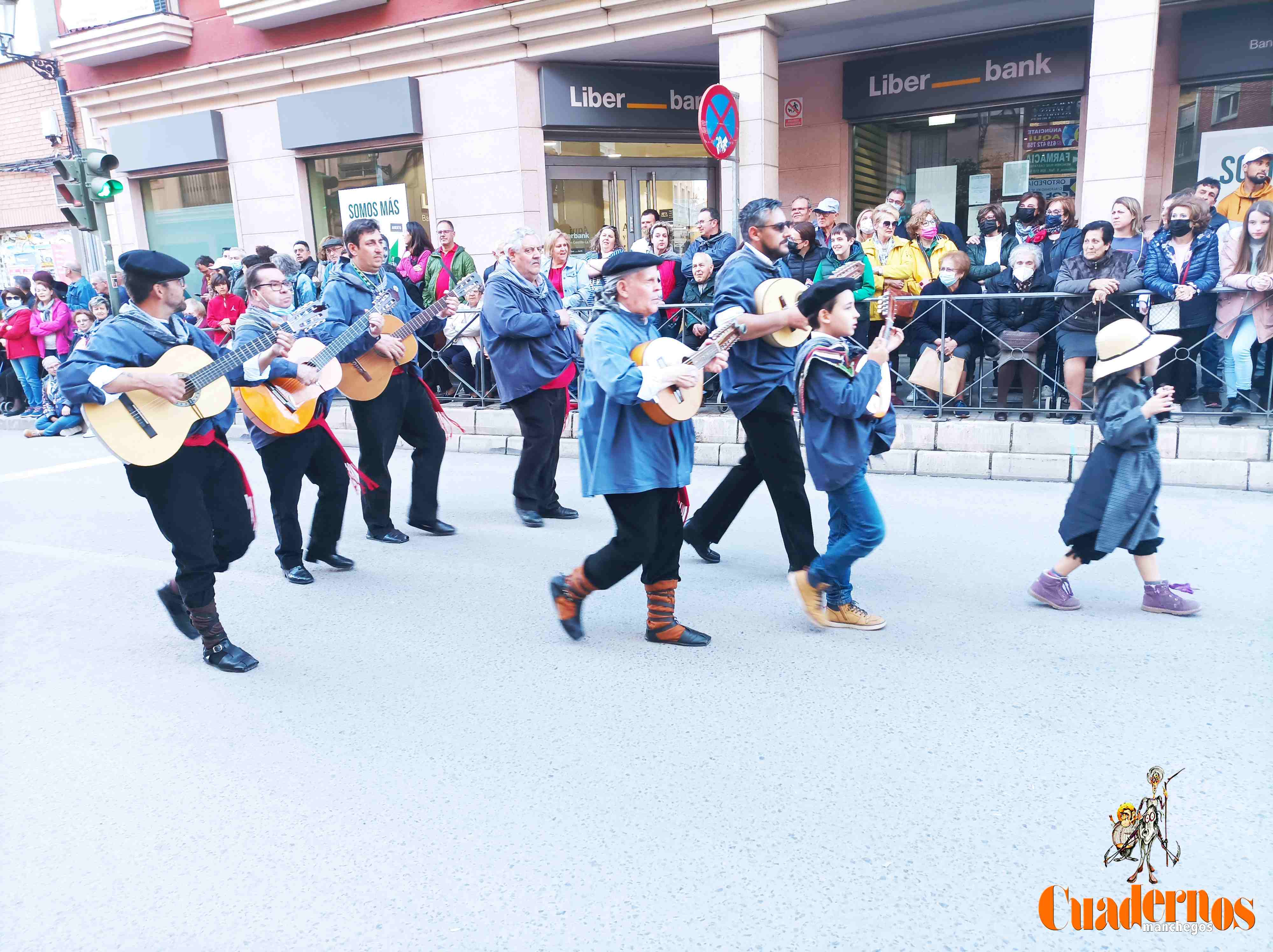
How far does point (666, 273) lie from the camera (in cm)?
877

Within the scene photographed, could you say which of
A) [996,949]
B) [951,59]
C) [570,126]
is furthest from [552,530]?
[951,59]

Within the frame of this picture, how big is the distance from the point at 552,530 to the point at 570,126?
8098mm

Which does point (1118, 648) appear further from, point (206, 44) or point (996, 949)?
point (206, 44)

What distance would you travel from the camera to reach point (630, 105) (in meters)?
13.1

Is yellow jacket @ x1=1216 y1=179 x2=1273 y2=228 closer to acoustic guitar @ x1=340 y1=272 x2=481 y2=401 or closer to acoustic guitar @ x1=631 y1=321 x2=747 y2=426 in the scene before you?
acoustic guitar @ x1=631 y1=321 x2=747 y2=426

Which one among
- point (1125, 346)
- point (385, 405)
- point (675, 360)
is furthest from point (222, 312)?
point (1125, 346)

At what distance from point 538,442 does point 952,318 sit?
3.59 m

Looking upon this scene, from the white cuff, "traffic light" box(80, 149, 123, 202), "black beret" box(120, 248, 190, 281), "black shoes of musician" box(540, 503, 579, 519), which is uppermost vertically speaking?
"traffic light" box(80, 149, 123, 202)

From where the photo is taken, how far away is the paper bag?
25.2 feet

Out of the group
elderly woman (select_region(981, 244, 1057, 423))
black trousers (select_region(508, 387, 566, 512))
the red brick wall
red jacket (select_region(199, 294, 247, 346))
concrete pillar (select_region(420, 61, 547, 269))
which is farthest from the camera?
the red brick wall

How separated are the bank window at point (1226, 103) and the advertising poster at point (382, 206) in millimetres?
10169

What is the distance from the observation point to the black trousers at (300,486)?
5414 millimetres

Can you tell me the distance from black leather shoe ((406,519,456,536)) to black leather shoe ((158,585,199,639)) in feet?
6.23

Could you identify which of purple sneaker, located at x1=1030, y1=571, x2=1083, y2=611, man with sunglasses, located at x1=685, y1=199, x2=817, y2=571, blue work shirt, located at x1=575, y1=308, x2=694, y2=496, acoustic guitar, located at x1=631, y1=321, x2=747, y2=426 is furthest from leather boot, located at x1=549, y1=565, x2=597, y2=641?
purple sneaker, located at x1=1030, y1=571, x2=1083, y2=611
